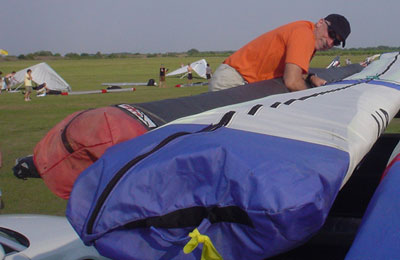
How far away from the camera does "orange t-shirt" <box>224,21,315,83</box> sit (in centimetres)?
346

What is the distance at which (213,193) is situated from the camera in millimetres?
1249

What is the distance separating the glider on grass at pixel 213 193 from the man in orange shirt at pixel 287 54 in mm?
1994

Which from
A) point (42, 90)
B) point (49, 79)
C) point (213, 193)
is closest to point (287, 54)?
point (213, 193)

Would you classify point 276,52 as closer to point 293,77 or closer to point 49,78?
point 293,77

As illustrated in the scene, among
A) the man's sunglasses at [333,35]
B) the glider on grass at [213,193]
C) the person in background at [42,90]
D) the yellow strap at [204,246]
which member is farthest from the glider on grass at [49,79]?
the yellow strap at [204,246]

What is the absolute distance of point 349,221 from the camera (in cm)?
168

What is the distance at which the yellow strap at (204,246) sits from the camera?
121cm

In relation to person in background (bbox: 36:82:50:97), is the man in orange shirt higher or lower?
higher

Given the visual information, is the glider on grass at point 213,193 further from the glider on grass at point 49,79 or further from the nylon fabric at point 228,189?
the glider on grass at point 49,79

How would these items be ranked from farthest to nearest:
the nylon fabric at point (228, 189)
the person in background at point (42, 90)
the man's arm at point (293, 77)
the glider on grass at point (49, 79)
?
the glider on grass at point (49, 79) → the person in background at point (42, 90) → the man's arm at point (293, 77) → the nylon fabric at point (228, 189)

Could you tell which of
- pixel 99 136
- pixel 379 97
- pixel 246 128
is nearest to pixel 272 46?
pixel 379 97

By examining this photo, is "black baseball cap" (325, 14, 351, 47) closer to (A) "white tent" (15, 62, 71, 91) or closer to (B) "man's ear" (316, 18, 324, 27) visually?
(B) "man's ear" (316, 18, 324, 27)

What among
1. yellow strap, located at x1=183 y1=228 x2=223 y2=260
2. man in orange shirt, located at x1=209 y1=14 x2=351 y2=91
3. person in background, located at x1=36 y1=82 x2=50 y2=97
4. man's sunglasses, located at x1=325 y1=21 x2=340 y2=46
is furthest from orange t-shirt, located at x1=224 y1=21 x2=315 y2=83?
person in background, located at x1=36 y1=82 x2=50 y2=97

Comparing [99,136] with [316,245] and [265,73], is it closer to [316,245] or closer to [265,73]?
[316,245]
